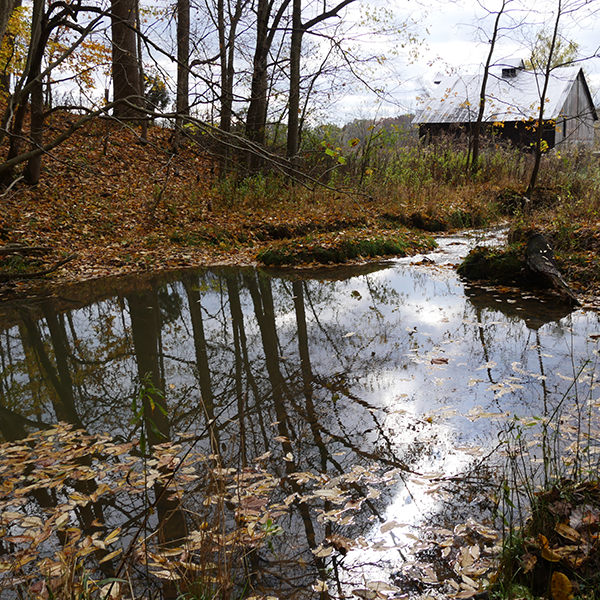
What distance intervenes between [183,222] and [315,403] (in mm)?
9054

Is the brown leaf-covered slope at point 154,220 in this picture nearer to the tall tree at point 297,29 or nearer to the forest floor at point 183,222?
the forest floor at point 183,222

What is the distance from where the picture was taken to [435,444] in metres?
3.06

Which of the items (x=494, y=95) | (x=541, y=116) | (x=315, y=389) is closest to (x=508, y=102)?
(x=494, y=95)

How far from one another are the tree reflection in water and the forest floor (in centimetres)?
194

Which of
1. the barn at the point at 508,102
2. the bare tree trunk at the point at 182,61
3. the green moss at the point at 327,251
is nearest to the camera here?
the bare tree trunk at the point at 182,61

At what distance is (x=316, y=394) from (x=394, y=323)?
2.06 metres

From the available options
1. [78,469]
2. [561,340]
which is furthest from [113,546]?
[561,340]

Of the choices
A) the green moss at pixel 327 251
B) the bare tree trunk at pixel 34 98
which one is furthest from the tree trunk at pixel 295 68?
the bare tree trunk at pixel 34 98

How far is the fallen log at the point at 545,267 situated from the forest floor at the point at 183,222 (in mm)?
572

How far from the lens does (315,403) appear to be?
12.2 ft

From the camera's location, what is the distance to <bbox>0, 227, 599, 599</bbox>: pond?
2156mm

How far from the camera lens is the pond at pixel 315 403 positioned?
216cm

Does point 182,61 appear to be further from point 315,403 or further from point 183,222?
point 183,222

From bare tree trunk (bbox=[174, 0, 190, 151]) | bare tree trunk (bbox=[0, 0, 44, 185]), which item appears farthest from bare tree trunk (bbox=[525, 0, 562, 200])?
bare tree trunk (bbox=[0, 0, 44, 185])
